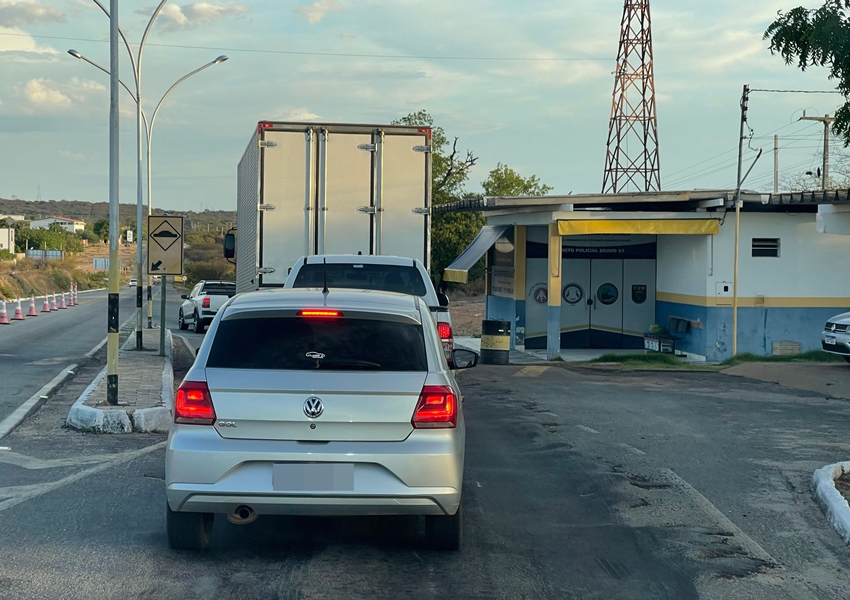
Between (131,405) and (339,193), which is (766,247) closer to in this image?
(339,193)

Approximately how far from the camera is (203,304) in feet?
103

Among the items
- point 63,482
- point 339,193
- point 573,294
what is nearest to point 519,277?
point 573,294

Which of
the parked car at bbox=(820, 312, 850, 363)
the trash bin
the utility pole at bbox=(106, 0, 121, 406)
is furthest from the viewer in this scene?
the trash bin

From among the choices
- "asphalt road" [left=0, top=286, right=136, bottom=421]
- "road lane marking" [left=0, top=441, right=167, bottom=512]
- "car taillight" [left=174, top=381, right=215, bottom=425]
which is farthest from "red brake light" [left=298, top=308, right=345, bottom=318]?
"asphalt road" [left=0, top=286, right=136, bottom=421]

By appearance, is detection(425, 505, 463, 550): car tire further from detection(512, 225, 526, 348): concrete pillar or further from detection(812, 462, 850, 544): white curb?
detection(512, 225, 526, 348): concrete pillar

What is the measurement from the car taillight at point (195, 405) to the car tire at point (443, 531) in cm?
150

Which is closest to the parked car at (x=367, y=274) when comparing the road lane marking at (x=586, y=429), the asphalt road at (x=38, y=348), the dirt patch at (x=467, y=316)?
the road lane marking at (x=586, y=429)

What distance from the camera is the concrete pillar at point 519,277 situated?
2375cm

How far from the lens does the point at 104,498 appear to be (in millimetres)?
7387

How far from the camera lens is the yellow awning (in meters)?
20.9

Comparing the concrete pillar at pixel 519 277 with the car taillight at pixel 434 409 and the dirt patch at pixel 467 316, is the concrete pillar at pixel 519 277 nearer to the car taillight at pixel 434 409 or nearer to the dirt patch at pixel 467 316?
the dirt patch at pixel 467 316

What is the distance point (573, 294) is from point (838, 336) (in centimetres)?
762

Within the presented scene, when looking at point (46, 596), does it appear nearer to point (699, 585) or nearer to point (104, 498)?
point (104, 498)

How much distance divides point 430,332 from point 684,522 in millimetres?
2526
